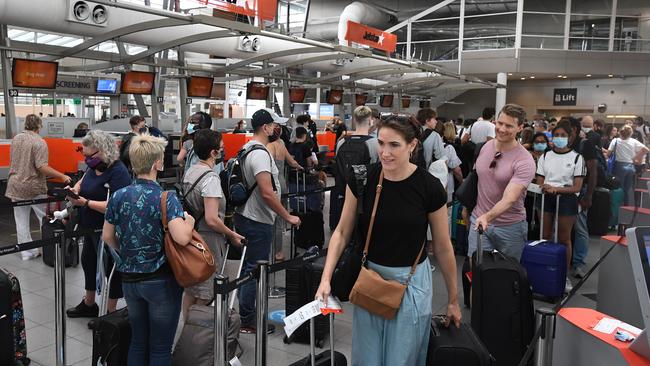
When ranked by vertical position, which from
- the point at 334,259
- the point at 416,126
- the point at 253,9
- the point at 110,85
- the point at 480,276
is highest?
the point at 253,9

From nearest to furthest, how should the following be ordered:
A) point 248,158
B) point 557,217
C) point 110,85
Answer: point 248,158 < point 557,217 < point 110,85

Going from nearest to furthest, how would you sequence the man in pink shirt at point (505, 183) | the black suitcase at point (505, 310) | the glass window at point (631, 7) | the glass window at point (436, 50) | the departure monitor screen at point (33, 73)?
1. the black suitcase at point (505, 310)
2. the man in pink shirt at point (505, 183)
3. the departure monitor screen at point (33, 73)
4. the glass window at point (631, 7)
5. the glass window at point (436, 50)

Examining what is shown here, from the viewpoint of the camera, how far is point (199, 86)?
1166 centimetres

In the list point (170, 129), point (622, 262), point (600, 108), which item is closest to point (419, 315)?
point (622, 262)

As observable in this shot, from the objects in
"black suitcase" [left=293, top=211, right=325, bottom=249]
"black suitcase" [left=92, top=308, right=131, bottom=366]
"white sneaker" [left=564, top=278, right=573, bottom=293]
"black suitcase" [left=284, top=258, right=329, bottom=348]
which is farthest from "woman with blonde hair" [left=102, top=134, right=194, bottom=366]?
"white sneaker" [left=564, top=278, right=573, bottom=293]

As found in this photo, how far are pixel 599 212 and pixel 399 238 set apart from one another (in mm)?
6904

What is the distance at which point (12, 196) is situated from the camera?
252 inches

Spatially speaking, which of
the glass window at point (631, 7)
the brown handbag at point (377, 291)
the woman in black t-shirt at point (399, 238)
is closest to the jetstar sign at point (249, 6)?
the woman in black t-shirt at point (399, 238)

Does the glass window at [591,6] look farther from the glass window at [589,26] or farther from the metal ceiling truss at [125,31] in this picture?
the metal ceiling truss at [125,31]

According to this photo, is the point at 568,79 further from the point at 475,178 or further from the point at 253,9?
the point at 475,178

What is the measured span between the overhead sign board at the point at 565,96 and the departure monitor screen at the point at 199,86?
19.3m

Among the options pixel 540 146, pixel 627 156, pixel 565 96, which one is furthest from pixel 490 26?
pixel 540 146

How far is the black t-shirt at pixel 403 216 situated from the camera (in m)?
2.48

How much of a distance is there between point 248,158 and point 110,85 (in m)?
12.4
